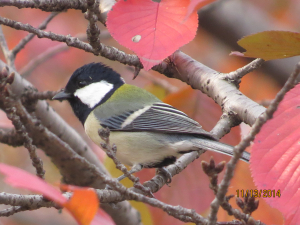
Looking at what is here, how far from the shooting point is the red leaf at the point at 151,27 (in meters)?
1.21

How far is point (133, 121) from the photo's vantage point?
2.11 meters

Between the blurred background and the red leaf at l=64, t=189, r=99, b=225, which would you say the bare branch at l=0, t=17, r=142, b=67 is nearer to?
the blurred background

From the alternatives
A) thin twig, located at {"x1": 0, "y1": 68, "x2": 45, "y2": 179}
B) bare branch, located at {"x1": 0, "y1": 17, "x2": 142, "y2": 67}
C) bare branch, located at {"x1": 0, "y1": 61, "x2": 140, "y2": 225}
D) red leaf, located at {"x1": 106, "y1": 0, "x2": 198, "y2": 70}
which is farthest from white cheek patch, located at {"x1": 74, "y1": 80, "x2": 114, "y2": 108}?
red leaf, located at {"x1": 106, "y1": 0, "x2": 198, "y2": 70}

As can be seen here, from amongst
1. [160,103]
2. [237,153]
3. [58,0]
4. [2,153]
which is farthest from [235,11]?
[2,153]

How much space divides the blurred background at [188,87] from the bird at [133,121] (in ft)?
0.54

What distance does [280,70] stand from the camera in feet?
9.28

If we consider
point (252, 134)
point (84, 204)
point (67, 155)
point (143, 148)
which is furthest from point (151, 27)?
point (67, 155)

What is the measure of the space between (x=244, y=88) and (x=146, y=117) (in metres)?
1.71

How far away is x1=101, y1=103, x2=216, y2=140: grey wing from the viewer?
6.36 ft

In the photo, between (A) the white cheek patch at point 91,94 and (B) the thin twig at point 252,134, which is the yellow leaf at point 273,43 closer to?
(B) the thin twig at point 252,134

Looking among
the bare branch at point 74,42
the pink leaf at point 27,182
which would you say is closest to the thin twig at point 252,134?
the pink leaf at point 27,182

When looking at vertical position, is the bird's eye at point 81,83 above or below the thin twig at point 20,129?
below

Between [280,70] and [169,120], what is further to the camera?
[280,70]

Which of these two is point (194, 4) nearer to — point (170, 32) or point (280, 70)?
point (170, 32)
